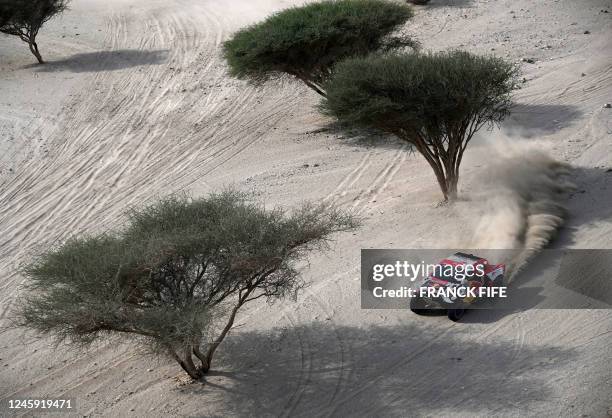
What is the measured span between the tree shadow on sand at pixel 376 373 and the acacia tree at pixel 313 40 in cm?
1160

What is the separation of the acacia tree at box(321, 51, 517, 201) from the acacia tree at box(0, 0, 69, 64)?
1759cm

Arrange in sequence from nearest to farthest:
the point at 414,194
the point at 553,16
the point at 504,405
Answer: the point at 504,405
the point at 414,194
the point at 553,16

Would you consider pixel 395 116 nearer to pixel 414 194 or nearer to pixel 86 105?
pixel 414 194

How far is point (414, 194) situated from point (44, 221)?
9.46 m

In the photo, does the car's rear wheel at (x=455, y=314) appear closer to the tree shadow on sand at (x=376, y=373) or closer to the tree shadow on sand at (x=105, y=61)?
the tree shadow on sand at (x=376, y=373)

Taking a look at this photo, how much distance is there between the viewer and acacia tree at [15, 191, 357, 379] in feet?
38.7

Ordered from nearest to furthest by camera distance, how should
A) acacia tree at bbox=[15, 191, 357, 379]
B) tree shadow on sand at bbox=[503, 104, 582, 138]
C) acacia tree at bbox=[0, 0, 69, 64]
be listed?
1. acacia tree at bbox=[15, 191, 357, 379]
2. tree shadow on sand at bbox=[503, 104, 582, 138]
3. acacia tree at bbox=[0, 0, 69, 64]

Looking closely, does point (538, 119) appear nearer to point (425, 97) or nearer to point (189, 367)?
point (425, 97)

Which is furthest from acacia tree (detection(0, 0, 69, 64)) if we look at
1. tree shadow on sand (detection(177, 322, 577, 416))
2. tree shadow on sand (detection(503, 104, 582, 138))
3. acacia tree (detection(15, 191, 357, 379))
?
tree shadow on sand (detection(177, 322, 577, 416))

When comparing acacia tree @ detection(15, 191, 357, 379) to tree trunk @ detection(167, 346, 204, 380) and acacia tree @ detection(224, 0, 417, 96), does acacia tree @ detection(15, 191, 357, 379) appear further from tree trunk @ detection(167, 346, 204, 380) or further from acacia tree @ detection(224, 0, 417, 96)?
acacia tree @ detection(224, 0, 417, 96)

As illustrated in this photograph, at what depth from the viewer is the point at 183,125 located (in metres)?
26.3

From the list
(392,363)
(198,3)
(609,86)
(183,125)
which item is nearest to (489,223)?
(392,363)

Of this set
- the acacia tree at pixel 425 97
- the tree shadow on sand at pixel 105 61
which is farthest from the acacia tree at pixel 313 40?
the tree shadow on sand at pixel 105 61

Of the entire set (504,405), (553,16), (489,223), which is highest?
(553,16)
